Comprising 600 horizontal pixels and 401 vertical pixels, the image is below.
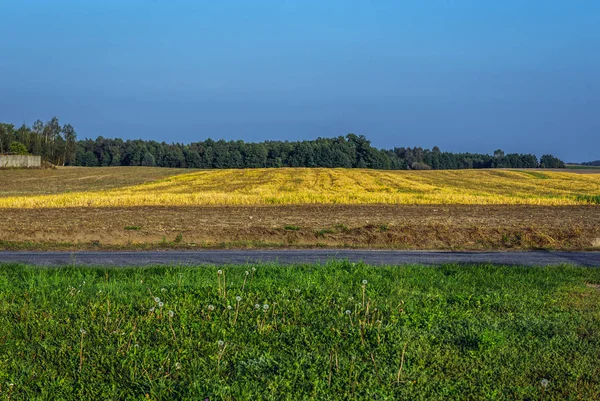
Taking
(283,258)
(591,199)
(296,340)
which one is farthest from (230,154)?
(296,340)

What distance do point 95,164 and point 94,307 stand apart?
139m

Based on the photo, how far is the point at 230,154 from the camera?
419 feet

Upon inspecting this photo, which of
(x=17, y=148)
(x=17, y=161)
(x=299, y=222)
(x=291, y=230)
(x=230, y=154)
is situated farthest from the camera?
(x=230, y=154)

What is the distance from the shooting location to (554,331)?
684cm

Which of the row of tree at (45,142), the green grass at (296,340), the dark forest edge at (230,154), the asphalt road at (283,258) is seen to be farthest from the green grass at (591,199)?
the row of tree at (45,142)

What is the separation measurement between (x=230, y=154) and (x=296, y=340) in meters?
123

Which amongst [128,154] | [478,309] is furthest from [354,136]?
[478,309]

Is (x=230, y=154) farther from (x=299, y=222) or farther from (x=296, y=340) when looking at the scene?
(x=296, y=340)

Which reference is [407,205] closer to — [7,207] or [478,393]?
[7,207]

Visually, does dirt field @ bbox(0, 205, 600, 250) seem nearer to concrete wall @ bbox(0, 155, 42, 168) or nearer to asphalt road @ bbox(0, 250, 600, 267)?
asphalt road @ bbox(0, 250, 600, 267)

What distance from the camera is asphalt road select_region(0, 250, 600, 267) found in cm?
1351

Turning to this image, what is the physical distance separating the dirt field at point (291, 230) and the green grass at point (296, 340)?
948 centimetres

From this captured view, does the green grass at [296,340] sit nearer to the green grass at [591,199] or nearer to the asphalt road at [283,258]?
the asphalt road at [283,258]

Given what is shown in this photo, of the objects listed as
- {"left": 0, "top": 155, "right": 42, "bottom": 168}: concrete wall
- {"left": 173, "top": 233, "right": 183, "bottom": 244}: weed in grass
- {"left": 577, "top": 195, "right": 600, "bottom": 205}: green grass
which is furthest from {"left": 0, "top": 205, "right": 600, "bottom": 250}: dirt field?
{"left": 0, "top": 155, "right": 42, "bottom": 168}: concrete wall
